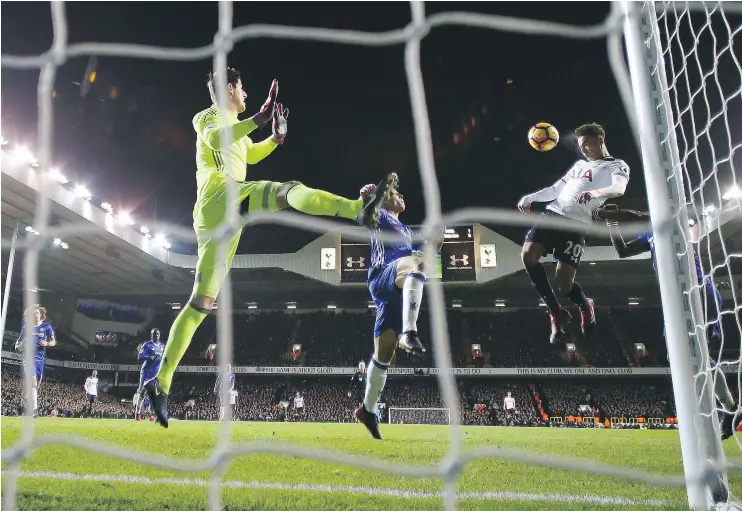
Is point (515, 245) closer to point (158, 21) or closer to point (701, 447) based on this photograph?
point (701, 447)

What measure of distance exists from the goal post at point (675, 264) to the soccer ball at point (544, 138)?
0.50m

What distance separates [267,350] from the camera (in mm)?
4867

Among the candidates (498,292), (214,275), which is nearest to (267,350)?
(498,292)

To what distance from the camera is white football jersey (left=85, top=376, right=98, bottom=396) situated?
7296mm

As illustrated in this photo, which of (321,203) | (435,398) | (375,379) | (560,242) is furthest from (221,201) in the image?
(435,398)

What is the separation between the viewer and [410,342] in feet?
6.16

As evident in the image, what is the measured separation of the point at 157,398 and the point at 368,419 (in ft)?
2.76

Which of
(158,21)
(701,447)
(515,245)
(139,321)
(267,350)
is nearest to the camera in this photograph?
(701,447)

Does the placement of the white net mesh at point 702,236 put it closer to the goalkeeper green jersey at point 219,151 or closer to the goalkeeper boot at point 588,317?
the goalkeeper boot at point 588,317

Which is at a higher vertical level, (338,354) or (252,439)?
(338,354)

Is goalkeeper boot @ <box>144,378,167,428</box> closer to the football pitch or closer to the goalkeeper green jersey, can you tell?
the football pitch

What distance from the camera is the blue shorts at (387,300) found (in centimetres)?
189

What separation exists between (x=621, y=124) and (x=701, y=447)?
3.63ft

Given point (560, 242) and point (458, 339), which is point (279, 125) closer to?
point (560, 242)
